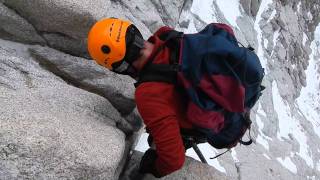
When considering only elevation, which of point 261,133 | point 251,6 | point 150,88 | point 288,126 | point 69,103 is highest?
point 150,88

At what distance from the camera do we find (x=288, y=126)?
1686 cm

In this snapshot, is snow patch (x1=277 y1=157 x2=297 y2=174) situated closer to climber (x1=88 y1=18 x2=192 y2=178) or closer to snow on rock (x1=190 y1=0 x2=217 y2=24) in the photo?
snow on rock (x1=190 y1=0 x2=217 y2=24)

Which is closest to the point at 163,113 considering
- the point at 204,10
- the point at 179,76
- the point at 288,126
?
the point at 179,76

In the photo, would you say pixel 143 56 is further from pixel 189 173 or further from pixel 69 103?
pixel 189 173

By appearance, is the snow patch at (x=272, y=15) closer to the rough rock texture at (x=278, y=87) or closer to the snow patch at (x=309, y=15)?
the rough rock texture at (x=278, y=87)

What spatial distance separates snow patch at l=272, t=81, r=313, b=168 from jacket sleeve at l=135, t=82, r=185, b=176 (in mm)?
11444

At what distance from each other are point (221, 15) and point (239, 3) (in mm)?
2313

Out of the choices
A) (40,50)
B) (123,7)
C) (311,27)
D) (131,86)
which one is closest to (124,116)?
(131,86)

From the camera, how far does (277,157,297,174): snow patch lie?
44.3 feet

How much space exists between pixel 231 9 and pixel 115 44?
13.4m

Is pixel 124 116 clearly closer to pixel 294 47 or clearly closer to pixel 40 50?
pixel 40 50

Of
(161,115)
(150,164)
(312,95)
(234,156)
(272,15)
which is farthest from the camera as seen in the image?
(312,95)

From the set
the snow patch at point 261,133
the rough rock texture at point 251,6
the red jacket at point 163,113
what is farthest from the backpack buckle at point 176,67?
the rough rock texture at point 251,6

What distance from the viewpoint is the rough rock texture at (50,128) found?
4207 mm
